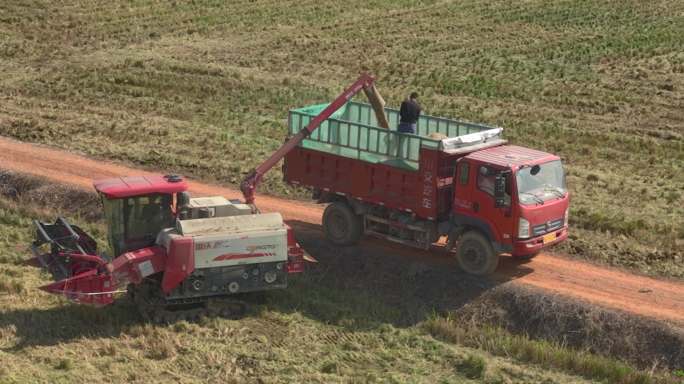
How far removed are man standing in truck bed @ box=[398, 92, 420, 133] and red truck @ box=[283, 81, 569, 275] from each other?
743 millimetres

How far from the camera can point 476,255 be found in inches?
859

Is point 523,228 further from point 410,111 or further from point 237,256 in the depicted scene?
point 237,256

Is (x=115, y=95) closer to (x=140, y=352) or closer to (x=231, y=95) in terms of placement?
Result: (x=231, y=95)

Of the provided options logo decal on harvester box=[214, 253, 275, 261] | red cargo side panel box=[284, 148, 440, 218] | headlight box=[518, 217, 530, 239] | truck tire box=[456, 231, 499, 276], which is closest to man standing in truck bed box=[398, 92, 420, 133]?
red cargo side panel box=[284, 148, 440, 218]

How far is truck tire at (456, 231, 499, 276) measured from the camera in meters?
21.6

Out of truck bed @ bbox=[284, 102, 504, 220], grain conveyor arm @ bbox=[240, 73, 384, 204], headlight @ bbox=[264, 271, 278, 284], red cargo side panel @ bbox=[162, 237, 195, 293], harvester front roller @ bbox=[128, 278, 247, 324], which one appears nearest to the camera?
red cargo side panel @ bbox=[162, 237, 195, 293]

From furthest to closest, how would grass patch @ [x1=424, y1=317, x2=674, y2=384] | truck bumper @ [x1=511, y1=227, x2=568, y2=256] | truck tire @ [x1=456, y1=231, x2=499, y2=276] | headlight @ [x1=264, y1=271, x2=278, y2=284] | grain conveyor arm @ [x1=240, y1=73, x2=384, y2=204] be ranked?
grain conveyor arm @ [x1=240, y1=73, x2=384, y2=204] < truck tire @ [x1=456, y1=231, x2=499, y2=276] < truck bumper @ [x1=511, y1=227, x2=568, y2=256] < headlight @ [x1=264, y1=271, x2=278, y2=284] < grass patch @ [x1=424, y1=317, x2=674, y2=384]

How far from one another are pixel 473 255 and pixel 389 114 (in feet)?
16.7

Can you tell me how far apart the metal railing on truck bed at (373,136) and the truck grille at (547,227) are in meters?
2.74

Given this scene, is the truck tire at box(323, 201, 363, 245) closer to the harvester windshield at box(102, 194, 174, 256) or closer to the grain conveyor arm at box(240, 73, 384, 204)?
the grain conveyor arm at box(240, 73, 384, 204)

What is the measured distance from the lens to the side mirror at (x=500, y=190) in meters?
20.7

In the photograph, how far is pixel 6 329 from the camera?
19703 millimetres

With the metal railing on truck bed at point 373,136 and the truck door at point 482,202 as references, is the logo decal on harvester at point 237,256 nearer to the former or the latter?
the metal railing on truck bed at point 373,136

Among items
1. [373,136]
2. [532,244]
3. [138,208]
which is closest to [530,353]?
[532,244]
